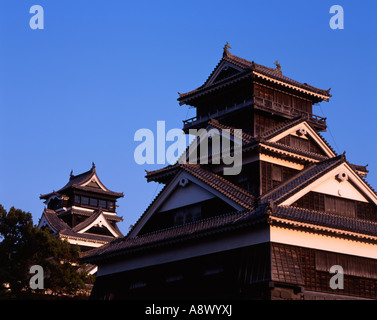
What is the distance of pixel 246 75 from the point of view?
35.5m

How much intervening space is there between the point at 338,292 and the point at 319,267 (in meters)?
1.56

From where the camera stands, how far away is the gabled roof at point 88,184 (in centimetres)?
7233

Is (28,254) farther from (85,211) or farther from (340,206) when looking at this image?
(85,211)

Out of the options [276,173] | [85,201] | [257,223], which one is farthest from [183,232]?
[85,201]

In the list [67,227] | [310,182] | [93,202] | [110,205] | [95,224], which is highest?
[93,202]

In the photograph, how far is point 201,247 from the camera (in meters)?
30.0

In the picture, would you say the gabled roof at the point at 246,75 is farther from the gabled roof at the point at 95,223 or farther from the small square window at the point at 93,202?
the small square window at the point at 93,202

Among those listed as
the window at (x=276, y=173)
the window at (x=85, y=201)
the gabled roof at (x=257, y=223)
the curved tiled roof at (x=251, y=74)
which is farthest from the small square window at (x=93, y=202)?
the window at (x=276, y=173)

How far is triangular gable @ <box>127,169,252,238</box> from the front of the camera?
98.3 ft

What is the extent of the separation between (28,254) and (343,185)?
2473cm

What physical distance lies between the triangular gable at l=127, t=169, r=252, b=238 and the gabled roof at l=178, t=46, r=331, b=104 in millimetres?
6591

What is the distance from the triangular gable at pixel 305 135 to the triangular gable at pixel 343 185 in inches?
152
